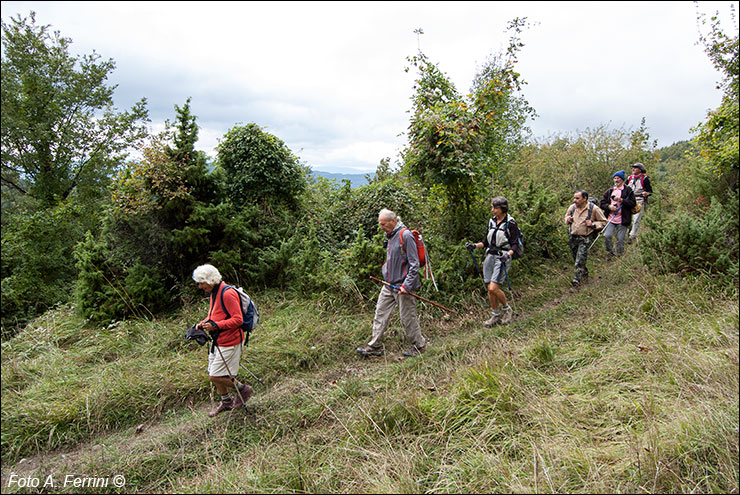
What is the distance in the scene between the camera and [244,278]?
305 inches

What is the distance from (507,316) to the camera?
6027 mm

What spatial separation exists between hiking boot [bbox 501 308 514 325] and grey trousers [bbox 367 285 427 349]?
4.72 ft

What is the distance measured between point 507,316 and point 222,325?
432 centimetres

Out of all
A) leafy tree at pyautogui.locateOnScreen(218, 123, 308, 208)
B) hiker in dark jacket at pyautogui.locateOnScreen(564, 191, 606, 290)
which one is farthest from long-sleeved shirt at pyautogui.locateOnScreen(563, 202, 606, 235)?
leafy tree at pyautogui.locateOnScreen(218, 123, 308, 208)

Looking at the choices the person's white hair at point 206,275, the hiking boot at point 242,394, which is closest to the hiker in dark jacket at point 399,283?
the hiking boot at point 242,394

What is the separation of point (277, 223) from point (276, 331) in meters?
3.60

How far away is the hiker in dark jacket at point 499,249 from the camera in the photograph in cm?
575

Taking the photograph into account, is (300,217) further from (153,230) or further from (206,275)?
(206,275)

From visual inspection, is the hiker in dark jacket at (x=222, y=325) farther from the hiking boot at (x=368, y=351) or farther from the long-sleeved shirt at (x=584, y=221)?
the long-sleeved shirt at (x=584, y=221)

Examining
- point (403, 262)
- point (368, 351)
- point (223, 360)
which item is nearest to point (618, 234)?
point (403, 262)

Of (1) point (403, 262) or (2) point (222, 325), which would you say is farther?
(1) point (403, 262)

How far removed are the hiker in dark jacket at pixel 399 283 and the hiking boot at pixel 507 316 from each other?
1.46m

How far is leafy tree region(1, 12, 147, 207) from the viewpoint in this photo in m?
14.2

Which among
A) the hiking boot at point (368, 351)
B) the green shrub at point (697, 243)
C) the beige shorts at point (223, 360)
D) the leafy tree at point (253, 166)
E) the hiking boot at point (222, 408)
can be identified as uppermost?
the leafy tree at point (253, 166)
